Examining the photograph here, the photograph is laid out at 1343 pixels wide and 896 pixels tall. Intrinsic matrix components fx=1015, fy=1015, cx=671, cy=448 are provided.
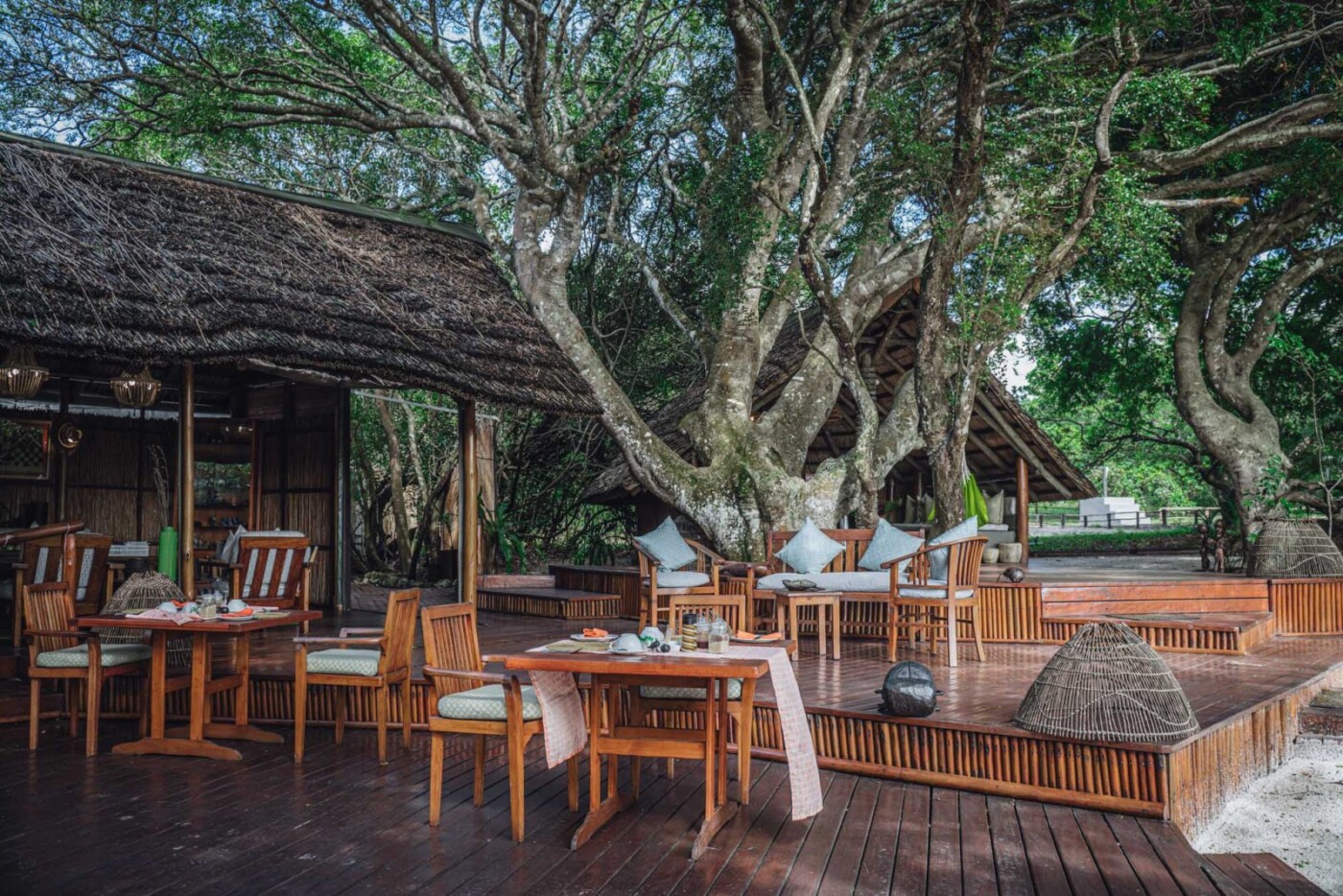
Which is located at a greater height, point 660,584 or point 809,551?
point 809,551

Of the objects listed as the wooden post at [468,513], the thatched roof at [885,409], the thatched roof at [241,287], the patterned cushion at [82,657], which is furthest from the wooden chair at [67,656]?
the thatched roof at [885,409]

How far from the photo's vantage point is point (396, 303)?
7.50 m

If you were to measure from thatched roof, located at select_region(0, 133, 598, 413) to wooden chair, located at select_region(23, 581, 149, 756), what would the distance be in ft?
4.56

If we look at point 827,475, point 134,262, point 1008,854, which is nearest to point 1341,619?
point 827,475

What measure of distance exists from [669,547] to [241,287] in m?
3.72

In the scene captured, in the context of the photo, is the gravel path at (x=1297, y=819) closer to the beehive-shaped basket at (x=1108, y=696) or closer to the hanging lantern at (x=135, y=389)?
the beehive-shaped basket at (x=1108, y=696)

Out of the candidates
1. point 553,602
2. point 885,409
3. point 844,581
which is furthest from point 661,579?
point 885,409

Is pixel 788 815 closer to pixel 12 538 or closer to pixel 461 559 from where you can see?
pixel 461 559

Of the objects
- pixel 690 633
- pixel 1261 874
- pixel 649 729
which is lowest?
pixel 1261 874

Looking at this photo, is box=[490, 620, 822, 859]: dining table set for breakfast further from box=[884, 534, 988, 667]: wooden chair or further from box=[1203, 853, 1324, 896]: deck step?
box=[884, 534, 988, 667]: wooden chair

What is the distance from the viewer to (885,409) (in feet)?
42.7

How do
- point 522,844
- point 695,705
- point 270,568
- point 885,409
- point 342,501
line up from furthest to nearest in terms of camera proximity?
point 885,409
point 342,501
point 270,568
point 695,705
point 522,844

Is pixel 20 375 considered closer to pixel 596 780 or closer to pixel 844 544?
pixel 596 780

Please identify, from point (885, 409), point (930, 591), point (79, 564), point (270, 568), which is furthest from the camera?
point (885, 409)
